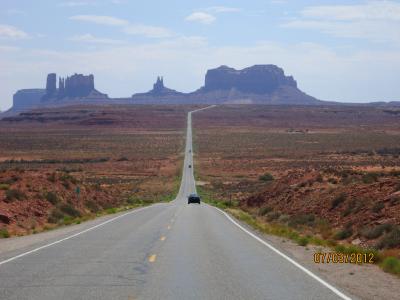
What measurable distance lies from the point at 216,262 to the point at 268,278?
2.64 meters

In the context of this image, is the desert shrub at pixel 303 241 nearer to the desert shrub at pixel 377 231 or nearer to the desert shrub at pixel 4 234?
the desert shrub at pixel 377 231

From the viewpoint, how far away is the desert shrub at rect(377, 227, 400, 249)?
17125mm

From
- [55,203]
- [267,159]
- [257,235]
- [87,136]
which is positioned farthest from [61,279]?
[87,136]

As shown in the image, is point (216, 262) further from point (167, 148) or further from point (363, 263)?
point (167, 148)

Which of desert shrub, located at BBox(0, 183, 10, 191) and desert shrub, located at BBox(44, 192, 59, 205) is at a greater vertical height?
desert shrub, located at BBox(0, 183, 10, 191)

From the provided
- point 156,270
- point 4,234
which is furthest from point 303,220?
point 156,270

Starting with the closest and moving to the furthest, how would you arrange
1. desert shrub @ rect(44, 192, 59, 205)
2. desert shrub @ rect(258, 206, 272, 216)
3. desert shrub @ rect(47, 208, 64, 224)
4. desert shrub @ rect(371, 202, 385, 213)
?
desert shrub @ rect(371, 202, 385, 213) → desert shrub @ rect(47, 208, 64, 224) → desert shrub @ rect(44, 192, 59, 205) → desert shrub @ rect(258, 206, 272, 216)

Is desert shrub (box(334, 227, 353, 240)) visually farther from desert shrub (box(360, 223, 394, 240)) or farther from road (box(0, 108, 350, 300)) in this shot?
road (box(0, 108, 350, 300))

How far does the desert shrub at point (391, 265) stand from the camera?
44.9 feet

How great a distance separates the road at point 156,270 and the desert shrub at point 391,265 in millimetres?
1773
